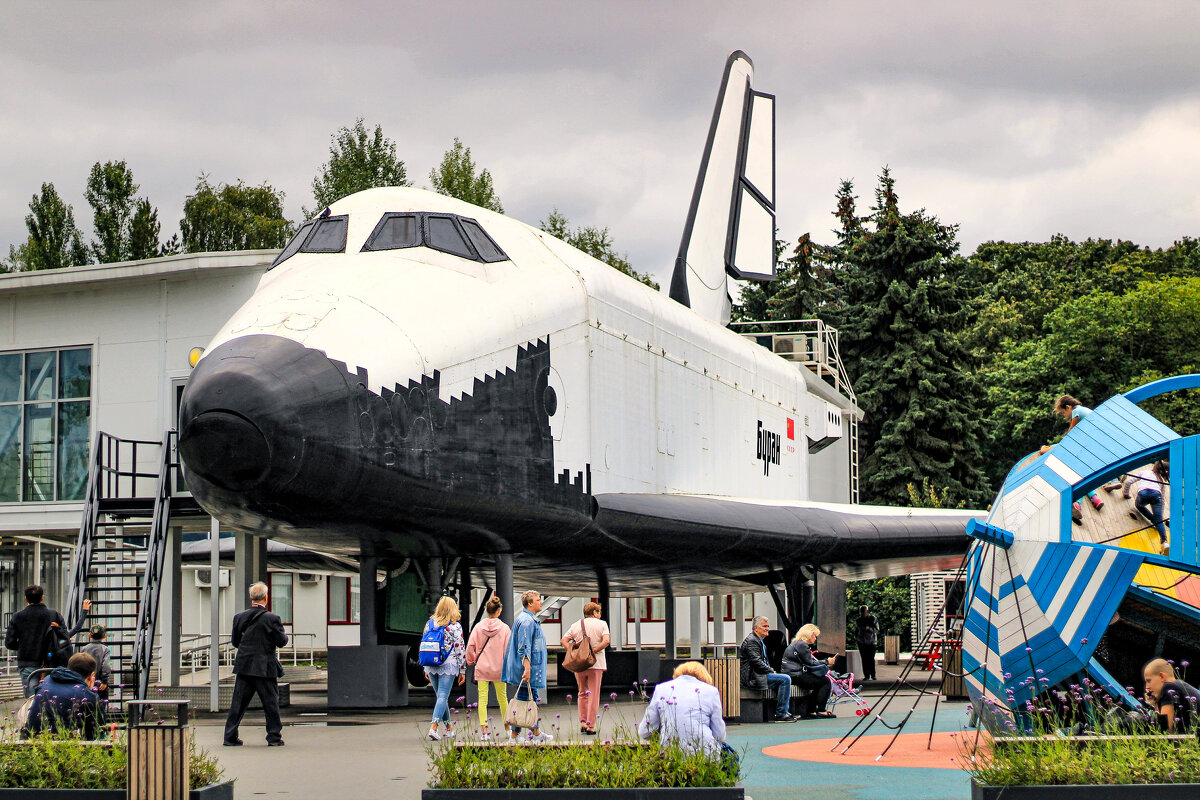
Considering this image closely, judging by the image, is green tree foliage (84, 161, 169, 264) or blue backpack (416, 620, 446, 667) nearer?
blue backpack (416, 620, 446, 667)

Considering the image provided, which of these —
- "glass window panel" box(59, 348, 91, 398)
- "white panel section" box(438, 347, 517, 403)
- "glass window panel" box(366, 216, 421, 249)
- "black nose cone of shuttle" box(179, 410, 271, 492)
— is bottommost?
"black nose cone of shuttle" box(179, 410, 271, 492)

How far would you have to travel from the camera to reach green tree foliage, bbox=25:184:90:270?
43594mm

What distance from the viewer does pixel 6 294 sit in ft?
59.0

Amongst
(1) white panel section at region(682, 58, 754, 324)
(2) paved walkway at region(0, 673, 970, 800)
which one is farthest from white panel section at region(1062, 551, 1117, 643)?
(1) white panel section at region(682, 58, 754, 324)

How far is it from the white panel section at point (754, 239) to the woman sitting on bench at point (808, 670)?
7.57 meters

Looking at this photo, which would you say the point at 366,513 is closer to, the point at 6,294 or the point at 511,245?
the point at 511,245

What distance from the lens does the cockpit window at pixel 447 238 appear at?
11141 mm

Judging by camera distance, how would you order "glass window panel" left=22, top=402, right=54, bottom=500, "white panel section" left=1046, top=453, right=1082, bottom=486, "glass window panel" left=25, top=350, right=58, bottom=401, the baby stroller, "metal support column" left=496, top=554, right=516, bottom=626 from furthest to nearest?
"glass window panel" left=22, top=402, right=54, bottom=500, "glass window panel" left=25, top=350, right=58, bottom=401, the baby stroller, "metal support column" left=496, top=554, right=516, bottom=626, "white panel section" left=1046, top=453, right=1082, bottom=486

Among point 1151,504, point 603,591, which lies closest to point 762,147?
point 603,591

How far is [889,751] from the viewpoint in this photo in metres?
9.46

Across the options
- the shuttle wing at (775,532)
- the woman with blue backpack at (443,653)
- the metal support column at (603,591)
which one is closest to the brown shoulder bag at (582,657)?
the woman with blue backpack at (443,653)

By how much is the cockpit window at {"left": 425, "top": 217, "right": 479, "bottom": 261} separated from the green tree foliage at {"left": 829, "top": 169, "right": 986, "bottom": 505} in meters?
29.1

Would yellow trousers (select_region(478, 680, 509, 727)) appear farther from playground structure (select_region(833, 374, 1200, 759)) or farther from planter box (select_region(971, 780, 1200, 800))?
planter box (select_region(971, 780, 1200, 800))

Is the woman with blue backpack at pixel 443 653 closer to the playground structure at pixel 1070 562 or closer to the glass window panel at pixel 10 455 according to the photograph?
the playground structure at pixel 1070 562
